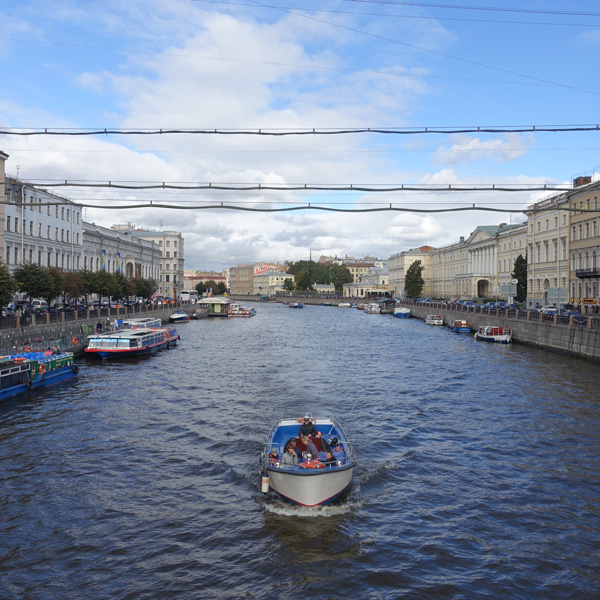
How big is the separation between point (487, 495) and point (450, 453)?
9.73 ft

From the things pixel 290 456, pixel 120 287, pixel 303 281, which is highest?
pixel 303 281

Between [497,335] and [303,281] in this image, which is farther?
[303,281]

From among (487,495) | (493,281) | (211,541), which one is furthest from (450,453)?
(493,281)

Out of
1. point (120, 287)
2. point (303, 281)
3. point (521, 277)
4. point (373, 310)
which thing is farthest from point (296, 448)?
point (303, 281)

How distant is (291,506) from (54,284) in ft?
115

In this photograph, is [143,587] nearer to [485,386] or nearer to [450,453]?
[450,453]

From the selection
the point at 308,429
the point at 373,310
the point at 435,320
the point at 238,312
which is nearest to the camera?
the point at 308,429

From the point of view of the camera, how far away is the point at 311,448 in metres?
12.5

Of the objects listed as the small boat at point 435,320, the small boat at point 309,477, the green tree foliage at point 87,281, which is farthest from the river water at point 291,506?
the small boat at point 435,320

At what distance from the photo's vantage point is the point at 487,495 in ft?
42.2

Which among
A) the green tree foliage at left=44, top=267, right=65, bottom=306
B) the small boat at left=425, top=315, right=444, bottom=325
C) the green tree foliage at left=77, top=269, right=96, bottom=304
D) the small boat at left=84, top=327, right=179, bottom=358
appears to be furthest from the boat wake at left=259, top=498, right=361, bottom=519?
the small boat at left=425, top=315, right=444, bottom=325

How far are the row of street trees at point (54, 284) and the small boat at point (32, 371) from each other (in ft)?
26.1

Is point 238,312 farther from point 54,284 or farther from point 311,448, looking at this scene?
point 311,448

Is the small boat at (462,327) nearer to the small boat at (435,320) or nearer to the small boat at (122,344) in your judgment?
the small boat at (435,320)
